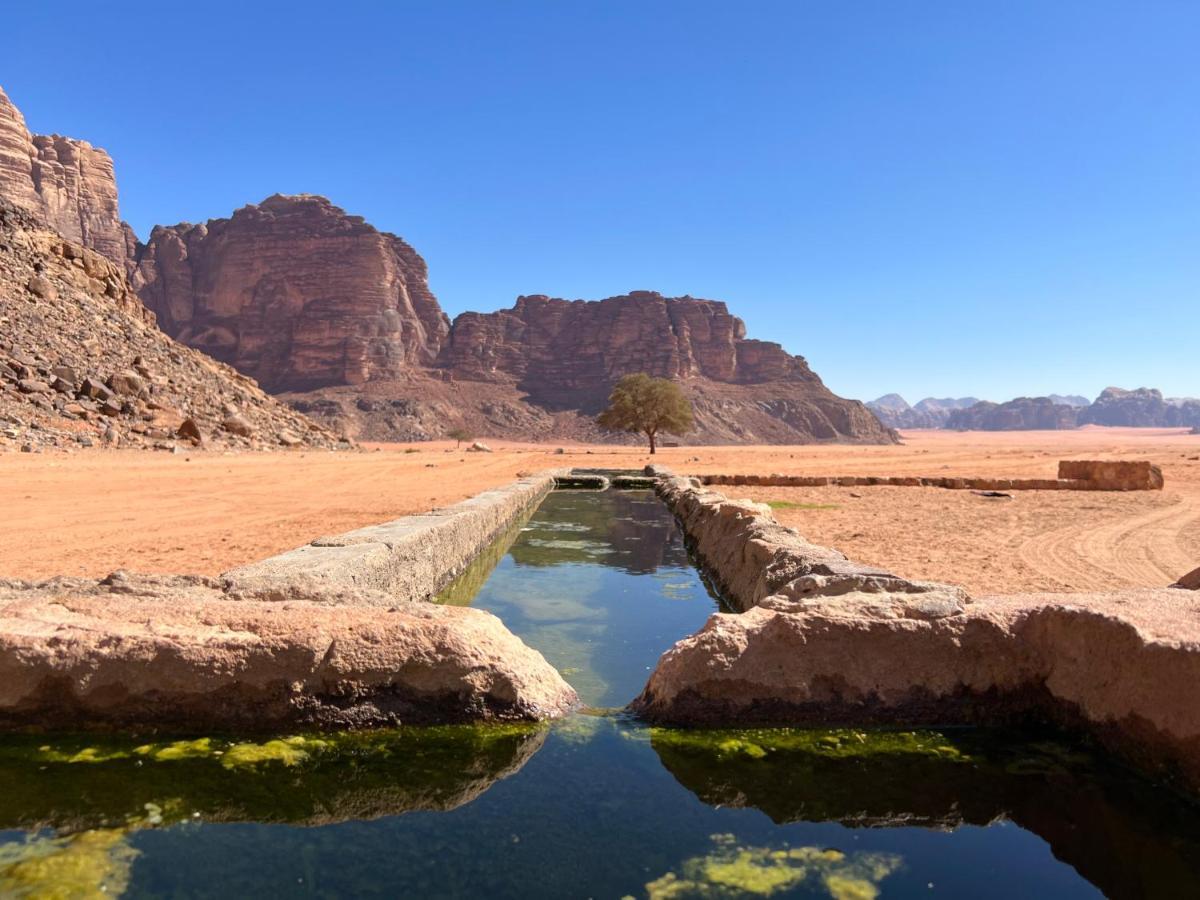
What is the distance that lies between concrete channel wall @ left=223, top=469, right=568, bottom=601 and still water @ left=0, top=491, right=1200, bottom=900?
4.74ft

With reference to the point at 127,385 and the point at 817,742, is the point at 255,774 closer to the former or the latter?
the point at 817,742

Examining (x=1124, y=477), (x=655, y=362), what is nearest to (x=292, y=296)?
(x=655, y=362)

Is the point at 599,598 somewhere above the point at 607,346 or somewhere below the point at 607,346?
below

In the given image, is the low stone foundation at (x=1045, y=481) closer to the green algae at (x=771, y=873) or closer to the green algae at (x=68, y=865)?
the green algae at (x=771, y=873)

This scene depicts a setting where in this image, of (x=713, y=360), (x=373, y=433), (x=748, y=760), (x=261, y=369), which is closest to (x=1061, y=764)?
(x=748, y=760)

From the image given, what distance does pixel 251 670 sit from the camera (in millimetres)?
3828

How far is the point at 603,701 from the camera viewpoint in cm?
481

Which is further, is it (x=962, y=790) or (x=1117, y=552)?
(x=1117, y=552)

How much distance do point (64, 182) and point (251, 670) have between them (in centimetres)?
12941

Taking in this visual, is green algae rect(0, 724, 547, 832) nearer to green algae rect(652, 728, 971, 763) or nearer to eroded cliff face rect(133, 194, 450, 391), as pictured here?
green algae rect(652, 728, 971, 763)

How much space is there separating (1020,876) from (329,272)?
128350 mm

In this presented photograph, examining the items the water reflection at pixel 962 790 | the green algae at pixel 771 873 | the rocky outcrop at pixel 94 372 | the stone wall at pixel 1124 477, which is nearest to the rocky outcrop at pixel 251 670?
the water reflection at pixel 962 790

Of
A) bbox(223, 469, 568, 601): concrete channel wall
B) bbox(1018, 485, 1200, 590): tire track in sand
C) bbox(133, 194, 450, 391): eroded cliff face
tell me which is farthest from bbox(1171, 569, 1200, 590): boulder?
bbox(133, 194, 450, 391): eroded cliff face

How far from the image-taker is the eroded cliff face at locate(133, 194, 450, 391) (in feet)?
376
